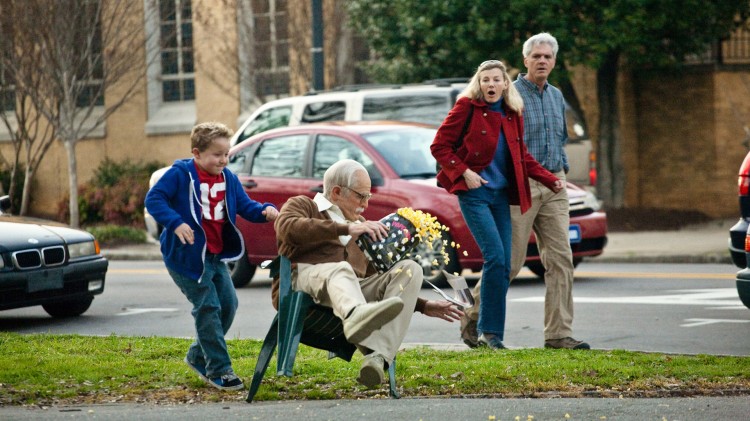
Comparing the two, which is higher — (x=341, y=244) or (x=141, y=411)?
(x=341, y=244)

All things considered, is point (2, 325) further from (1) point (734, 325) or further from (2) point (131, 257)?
(2) point (131, 257)

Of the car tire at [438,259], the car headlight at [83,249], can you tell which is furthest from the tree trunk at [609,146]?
the car headlight at [83,249]

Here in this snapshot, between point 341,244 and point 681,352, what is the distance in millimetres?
2885

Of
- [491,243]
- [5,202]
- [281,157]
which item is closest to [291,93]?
[281,157]

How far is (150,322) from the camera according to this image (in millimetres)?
11547

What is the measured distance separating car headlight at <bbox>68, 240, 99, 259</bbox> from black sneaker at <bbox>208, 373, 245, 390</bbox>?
4.71m

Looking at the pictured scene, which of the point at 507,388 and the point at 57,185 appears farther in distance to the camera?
the point at 57,185

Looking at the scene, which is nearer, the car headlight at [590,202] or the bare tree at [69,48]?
the car headlight at [590,202]

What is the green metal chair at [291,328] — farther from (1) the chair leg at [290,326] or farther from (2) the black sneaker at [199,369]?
(2) the black sneaker at [199,369]

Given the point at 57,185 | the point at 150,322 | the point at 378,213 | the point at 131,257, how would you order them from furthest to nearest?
1. the point at 57,185
2. the point at 131,257
3. the point at 378,213
4. the point at 150,322

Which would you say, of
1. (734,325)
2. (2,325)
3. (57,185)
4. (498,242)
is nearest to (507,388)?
(498,242)

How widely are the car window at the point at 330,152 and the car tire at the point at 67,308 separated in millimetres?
2812

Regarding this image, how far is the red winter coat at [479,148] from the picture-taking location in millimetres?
8469

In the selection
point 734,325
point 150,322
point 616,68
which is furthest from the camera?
point 616,68
